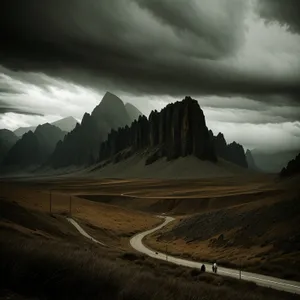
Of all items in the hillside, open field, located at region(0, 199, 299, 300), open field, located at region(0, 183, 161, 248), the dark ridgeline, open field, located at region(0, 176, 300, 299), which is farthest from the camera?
the dark ridgeline

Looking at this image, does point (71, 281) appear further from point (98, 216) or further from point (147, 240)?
point (98, 216)

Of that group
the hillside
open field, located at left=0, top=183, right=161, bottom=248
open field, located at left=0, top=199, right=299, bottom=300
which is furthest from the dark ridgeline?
open field, located at left=0, top=199, right=299, bottom=300

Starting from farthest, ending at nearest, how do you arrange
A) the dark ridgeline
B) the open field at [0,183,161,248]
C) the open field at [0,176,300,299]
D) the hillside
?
the dark ridgeline, the open field at [0,183,161,248], the hillside, the open field at [0,176,300,299]

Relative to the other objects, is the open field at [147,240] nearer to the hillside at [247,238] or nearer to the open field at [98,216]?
the open field at [98,216]

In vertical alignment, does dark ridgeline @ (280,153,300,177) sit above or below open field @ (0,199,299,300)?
above

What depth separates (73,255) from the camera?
1469 centimetres

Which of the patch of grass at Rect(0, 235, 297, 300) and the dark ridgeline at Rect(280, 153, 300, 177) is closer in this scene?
the patch of grass at Rect(0, 235, 297, 300)

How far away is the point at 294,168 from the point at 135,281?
5565 inches

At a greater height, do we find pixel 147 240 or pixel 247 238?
pixel 247 238

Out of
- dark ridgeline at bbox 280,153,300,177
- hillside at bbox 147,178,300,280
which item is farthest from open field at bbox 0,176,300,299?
dark ridgeline at bbox 280,153,300,177

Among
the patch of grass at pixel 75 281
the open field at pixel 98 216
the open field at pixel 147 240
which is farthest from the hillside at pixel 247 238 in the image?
the patch of grass at pixel 75 281

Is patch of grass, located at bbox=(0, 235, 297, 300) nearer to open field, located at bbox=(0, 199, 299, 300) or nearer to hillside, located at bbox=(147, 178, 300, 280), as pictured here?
open field, located at bbox=(0, 199, 299, 300)

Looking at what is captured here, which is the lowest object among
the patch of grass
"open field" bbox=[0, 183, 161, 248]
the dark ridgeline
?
"open field" bbox=[0, 183, 161, 248]

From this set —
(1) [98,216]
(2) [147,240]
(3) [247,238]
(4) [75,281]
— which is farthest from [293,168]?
(4) [75,281]
